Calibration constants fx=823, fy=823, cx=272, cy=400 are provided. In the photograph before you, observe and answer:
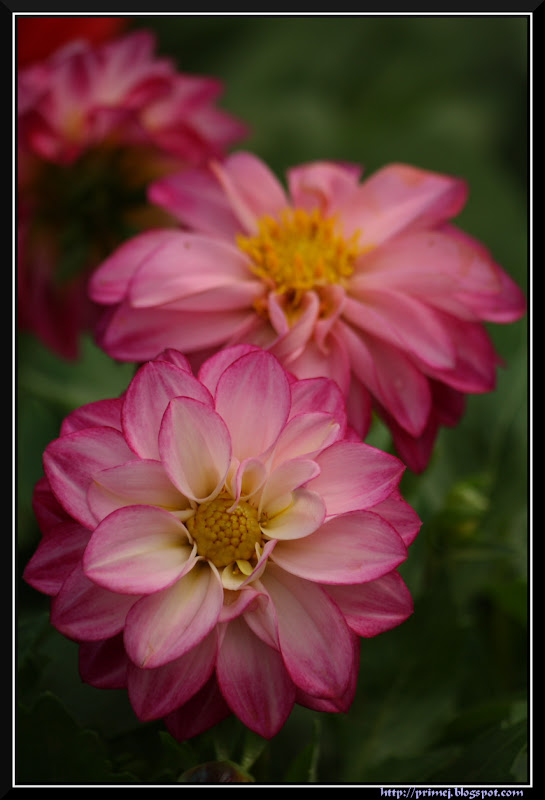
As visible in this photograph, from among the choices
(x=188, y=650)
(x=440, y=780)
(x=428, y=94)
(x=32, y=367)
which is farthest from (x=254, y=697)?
(x=428, y=94)

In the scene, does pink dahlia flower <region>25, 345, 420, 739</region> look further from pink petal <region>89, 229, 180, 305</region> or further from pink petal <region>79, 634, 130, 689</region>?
pink petal <region>89, 229, 180, 305</region>

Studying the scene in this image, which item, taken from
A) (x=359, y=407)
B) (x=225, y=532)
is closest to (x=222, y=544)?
(x=225, y=532)

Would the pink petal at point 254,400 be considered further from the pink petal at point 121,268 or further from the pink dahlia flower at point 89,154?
the pink dahlia flower at point 89,154

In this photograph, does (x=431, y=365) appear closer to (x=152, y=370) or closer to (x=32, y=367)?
(x=152, y=370)

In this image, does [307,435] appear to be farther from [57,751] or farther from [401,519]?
[57,751]

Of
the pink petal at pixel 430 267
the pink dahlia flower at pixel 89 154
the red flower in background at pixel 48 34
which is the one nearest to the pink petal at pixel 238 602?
the pink petal at pixel 430 267

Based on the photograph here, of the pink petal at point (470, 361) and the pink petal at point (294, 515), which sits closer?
the pink petal at point (294, 515)

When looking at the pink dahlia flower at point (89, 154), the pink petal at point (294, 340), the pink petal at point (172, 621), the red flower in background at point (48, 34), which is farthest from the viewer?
the red flower in background at point (48, 34)
